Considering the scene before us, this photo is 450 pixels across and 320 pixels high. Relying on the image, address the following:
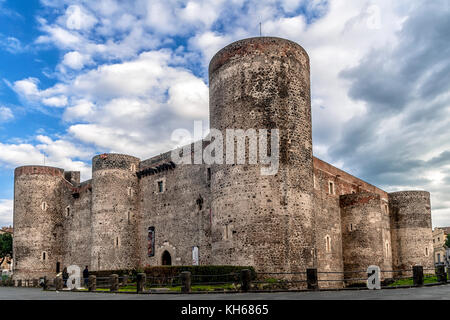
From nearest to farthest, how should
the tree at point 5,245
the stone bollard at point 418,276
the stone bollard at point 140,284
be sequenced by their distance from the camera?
the stone bollard at point 418,276 → the stone bollard at point 140,284 → the tree at point 5,245

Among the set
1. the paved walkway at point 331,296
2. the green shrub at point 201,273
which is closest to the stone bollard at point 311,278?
the paved walkway at point 331,296

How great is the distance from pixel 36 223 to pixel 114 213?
38.2 ft

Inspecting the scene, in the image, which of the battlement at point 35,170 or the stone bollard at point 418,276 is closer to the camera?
the stone bollard at point 418,276

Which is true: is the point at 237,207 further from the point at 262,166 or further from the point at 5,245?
the point at 5,245

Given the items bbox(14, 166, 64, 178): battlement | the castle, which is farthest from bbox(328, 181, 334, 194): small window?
bbox(14, 166, 64, 178): battlement

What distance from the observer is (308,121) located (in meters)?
26.3

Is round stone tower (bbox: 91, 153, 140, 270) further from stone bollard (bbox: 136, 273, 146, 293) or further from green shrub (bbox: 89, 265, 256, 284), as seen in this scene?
stone bollard (bbox: 136, 273, 146, 293)

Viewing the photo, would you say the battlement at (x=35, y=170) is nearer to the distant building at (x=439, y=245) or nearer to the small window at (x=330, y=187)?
the small window at (x=330, y=187)

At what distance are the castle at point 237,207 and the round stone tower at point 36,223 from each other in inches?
3.7

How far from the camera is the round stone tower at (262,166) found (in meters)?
23.7

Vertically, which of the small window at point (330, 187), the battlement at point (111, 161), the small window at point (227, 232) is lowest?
the small window at point (227, 232)

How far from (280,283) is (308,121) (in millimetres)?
9232

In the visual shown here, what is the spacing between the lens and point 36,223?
43.6 meters

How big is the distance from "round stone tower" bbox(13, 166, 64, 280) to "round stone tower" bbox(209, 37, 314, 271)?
24400mm
